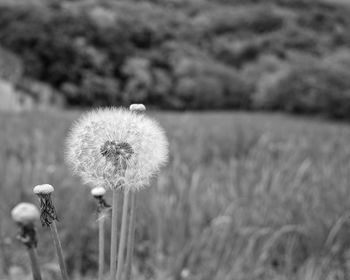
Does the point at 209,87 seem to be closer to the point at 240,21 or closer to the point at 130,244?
the point at 240,21

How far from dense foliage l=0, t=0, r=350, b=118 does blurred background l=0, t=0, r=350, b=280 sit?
53 mm

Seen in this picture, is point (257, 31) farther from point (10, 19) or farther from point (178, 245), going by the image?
point (178, 245)

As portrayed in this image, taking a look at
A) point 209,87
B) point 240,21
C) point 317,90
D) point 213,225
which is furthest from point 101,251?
point 240,21

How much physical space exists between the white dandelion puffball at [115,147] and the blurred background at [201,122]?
57 centimetres

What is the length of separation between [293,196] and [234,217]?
20.5 inches

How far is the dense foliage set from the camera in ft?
37.0

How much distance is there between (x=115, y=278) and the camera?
0.25m

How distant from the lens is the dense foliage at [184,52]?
11.3 metres

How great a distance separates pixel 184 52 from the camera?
14.1 meters

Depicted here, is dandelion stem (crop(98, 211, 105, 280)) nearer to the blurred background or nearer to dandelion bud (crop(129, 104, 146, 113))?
dandelion bud (crop(129, 104, 146, 113))

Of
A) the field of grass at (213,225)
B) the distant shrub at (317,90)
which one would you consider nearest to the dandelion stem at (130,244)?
the field of grass at (213,225)

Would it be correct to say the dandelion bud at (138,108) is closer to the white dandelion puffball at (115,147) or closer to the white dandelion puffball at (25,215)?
the white dandelion puffball at (115,147)

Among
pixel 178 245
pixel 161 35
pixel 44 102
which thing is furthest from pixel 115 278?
pixel 161 35

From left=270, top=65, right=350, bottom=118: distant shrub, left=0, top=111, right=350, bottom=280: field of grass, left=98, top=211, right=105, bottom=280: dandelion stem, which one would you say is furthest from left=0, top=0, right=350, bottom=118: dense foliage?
left=98, top=211, right=105, bottom=280: dandelion stem
